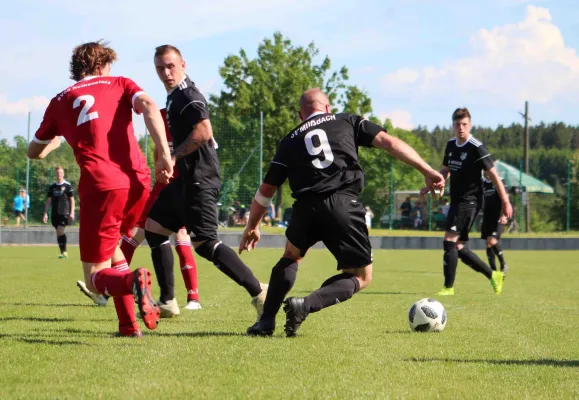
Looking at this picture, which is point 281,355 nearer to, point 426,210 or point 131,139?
point 131,139

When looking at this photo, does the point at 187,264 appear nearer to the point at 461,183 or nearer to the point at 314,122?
the point at 314,122

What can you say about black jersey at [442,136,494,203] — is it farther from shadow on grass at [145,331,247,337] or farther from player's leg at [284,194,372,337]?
shadow on grass at [145,331,247,337]

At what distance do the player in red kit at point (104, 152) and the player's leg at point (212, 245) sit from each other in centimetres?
117

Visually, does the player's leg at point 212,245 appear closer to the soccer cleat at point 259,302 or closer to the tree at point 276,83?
the soccer cleat at point 259,302

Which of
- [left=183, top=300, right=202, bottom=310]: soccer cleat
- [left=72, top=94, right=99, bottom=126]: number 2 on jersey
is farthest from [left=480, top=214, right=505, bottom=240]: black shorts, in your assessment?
[left=72, top=94, right=99, bottom=126]: number 2 on jersey

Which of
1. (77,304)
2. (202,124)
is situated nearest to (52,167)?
(77,304)

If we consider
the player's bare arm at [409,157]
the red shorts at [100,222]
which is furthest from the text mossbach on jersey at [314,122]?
the red shorts at [100,222]

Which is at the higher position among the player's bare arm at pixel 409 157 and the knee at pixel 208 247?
the player's bare arm at pixel 409 157

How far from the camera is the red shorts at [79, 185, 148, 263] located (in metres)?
5.67

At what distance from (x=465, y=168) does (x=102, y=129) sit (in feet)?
21.5

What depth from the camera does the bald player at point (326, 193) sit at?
608cm

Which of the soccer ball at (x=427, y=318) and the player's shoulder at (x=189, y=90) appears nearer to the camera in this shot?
the soccer ball at (x=427, y=318)

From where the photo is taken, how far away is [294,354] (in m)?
5.31

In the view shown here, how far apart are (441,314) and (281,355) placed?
6.93 feet
